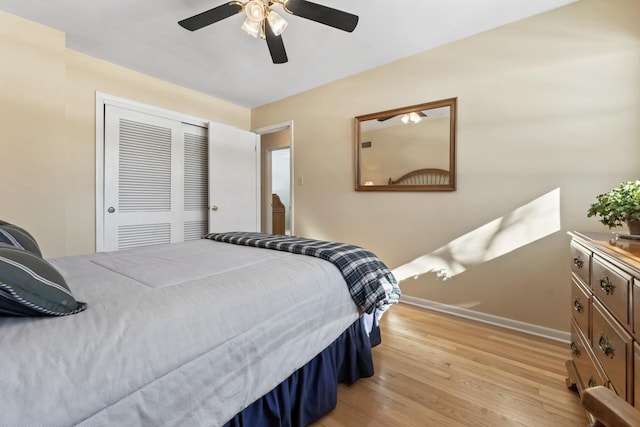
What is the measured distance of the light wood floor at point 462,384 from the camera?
51.5 inches

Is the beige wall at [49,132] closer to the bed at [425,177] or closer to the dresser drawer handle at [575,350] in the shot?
the bed at [425,177]

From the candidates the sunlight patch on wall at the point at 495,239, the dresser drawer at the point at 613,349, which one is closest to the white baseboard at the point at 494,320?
the sunlight patch on wall at the point at 495,239

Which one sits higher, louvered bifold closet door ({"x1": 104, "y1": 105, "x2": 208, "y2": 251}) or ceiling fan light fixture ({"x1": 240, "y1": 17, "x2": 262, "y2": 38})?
ceiling fan light fixture ({"x1": 240, "y1": 17, "x2": 262, "y2": 38})

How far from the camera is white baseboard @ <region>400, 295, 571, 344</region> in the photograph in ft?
6.76

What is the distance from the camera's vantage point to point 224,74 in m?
3.12

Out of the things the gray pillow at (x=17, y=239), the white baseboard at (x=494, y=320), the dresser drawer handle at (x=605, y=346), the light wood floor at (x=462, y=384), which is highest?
the gray pillow at (x=17, y=239)

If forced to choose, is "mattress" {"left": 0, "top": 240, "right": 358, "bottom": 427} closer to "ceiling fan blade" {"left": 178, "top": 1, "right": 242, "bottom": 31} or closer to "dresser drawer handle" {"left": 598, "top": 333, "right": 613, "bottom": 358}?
"dresser drawer handle" {"left": 598, "top": 333, "right": 613, "bottom": 358}

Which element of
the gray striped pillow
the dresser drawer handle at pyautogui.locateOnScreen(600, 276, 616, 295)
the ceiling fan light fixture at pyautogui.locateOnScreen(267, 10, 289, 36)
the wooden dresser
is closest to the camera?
the wooden dresser

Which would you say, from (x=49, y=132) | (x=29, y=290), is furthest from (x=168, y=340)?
(x=49, y=132)

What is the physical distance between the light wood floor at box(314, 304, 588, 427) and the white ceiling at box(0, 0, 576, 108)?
2417mm

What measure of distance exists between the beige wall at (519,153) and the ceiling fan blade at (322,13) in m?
1.24

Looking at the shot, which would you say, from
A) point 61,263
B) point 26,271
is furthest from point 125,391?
point 61,263

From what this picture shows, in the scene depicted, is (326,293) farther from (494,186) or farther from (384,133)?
(384,133)

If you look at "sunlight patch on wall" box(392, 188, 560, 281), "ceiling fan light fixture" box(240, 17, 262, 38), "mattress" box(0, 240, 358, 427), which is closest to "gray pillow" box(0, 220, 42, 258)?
"mattress" box(0, 240, 358, 427)
